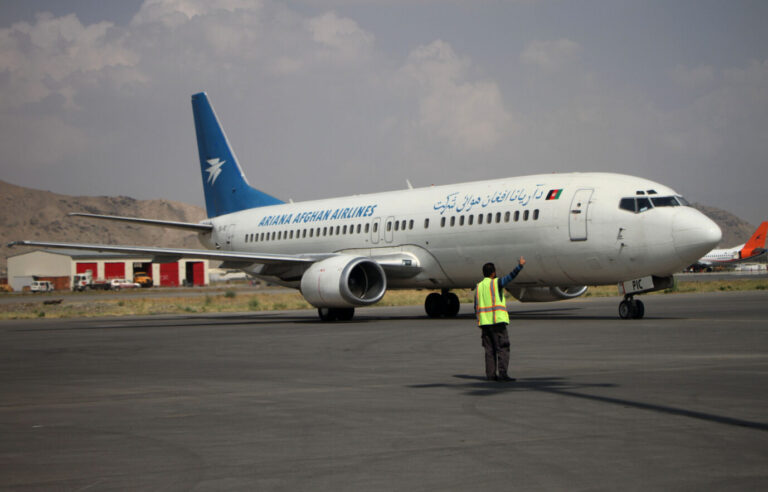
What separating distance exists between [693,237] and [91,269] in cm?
10190

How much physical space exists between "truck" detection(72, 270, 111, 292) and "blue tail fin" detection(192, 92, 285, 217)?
226 ft

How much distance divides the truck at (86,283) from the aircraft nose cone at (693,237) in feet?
292

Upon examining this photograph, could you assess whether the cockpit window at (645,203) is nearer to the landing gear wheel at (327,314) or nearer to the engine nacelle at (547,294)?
the engine nacelle at (547,294)

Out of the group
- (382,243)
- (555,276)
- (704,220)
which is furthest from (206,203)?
(704,220)

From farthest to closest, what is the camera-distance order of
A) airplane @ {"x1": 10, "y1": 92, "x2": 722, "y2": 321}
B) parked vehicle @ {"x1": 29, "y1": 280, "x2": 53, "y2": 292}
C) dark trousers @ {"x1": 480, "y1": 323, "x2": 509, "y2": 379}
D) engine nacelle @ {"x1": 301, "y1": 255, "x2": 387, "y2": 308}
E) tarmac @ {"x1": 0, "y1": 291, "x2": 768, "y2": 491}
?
parked vehicle @ {"x1": 29, "y1": 280, "x2": 53, "y2": 292} < engine nacelle @ {"x1": 301, "y1": 255, "x2": 387, "y2": 308} < airplane @ {"x1": 10, "y1": 92, "x2": 722, "y2": 321} < dark trousers @ {"x1": 480, "y1": 323, "x2": 509, "y2": 379} < tarmac @ {"x1": 0, "y1": 291, "x2": 768, "y2": 491}

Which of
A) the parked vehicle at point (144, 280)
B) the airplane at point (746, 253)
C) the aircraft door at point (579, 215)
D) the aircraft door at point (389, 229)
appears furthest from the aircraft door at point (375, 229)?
the parked vehicle at point (144, 280)

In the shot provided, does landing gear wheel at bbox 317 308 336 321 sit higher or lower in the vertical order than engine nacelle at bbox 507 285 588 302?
lower

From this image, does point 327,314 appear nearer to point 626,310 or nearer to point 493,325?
point 626,310

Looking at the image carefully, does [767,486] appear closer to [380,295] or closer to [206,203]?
[380,295]

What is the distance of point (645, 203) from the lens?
846 inches

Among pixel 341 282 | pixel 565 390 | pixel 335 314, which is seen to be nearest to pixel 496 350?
pixel 565 390

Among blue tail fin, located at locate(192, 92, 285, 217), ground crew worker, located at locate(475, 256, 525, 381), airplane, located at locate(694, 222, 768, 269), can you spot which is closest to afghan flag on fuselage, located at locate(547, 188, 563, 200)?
ground crew worker, located at locate(475, 256, 525, 381)

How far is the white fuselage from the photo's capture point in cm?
2108

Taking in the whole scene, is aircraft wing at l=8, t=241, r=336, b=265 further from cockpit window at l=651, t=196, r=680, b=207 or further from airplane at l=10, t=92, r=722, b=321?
cockpit window at l=651, t=196, r=680, b=207
